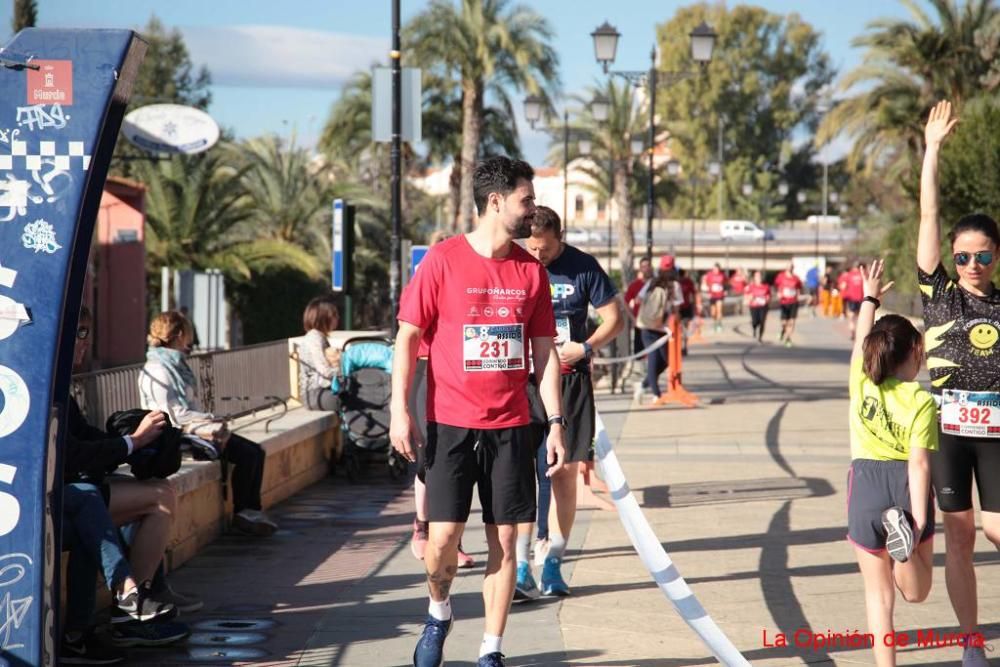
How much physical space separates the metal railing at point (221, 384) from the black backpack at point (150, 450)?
4.36 ft

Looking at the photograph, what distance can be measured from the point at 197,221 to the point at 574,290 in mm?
28451

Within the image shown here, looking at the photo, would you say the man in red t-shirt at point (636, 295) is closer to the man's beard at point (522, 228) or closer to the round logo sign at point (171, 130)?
the round logo sign at point (171, 130)

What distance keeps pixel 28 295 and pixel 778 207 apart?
107023mm

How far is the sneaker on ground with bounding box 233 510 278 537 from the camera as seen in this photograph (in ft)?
27.9

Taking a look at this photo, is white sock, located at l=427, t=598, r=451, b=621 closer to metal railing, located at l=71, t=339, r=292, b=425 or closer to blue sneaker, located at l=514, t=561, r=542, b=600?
blue sneaker, located at l=514, t=561, r=542, b=600

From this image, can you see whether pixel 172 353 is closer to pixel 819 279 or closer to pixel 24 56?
pixel 24 56

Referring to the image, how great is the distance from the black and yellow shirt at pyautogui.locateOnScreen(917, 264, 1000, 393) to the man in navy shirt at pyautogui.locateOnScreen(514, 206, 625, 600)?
6.14 feet

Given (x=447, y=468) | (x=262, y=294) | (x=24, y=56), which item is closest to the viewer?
(x=24, y=56)

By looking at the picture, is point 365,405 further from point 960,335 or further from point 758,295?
point 758,295

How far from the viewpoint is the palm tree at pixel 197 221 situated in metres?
33.9

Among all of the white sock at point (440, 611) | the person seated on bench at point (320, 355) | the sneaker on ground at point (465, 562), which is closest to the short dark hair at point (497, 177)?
the white sock at point (440, 611)

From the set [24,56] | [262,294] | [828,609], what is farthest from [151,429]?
[262,294]

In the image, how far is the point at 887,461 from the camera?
5.03 meters

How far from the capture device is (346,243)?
15.7 m
